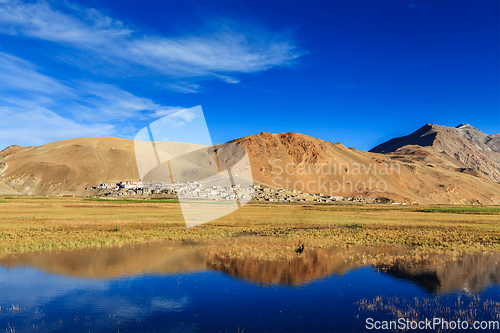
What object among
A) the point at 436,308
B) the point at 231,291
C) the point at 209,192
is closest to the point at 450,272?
the point at 436,308

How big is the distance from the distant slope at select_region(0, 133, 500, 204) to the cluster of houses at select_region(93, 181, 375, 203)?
16.0 meters

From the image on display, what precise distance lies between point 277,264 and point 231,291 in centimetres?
648

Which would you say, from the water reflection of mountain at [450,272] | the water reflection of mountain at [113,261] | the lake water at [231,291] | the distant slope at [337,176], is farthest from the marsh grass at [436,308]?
the distant slope at [337,176]

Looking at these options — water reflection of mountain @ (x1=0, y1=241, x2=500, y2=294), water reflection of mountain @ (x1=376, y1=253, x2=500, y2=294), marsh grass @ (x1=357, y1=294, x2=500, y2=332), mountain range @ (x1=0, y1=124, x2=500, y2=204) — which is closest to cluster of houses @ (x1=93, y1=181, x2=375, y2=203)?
mountain range @ (x1=0, y1=124, x2=500, y2=204)

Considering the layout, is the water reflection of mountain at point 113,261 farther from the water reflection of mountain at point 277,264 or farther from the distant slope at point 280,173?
the distant slope at point 280,173

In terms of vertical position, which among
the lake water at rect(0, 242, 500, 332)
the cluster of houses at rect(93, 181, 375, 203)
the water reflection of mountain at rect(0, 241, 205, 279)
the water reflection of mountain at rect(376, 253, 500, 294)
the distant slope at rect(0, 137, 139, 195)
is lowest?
the water reflection of mountain at rect(376, 253, 500, 294)

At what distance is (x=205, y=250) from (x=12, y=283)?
1378 cm

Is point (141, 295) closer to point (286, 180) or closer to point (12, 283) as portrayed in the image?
point (12, 283)

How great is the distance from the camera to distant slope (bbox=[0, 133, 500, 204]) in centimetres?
15712

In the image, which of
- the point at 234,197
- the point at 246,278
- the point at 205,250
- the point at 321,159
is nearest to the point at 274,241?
the point at 205,250

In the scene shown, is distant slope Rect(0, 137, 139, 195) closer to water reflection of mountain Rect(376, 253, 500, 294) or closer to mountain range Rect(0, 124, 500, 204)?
mountain range Rect(0, 124, 500, 204)

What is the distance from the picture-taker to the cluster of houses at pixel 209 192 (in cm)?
13238

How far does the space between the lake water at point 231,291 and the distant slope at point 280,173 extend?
462 feet

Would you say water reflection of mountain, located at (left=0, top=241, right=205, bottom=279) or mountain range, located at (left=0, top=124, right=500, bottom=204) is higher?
mountain range, located at (left=0, top=124, right=500, bottom=204)
